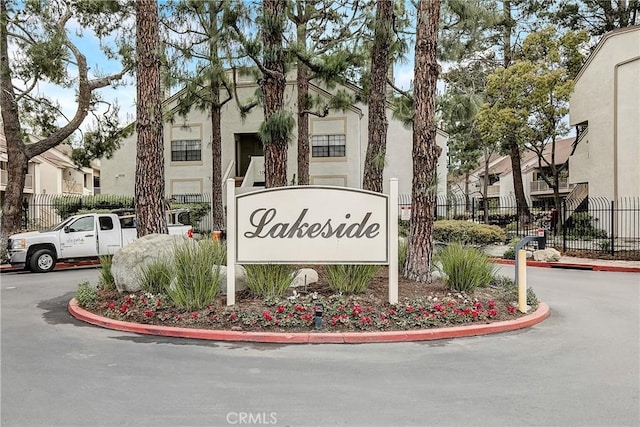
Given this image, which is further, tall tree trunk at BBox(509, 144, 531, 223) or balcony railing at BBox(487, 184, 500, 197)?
balcony railing at BBox(487, 184, 500, 197)

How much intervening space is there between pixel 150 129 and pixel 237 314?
5082 mm

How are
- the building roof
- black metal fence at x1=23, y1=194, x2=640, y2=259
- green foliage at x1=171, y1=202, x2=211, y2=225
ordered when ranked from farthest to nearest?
1. green foliage at x1=171, y1=202, x2=211, y2=225
2. the building roof
3. black metal fence at x1=23, y1=194, x2=640, y2=259

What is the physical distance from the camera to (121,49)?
62.8 feet

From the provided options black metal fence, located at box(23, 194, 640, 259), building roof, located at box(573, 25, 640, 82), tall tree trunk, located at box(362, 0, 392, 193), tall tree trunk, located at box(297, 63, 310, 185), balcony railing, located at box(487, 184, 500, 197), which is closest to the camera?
tall tree trunk, located at box(362, 0, 392, 193)

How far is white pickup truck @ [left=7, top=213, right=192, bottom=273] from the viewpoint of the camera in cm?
1526

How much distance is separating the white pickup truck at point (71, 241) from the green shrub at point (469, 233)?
10.7 m

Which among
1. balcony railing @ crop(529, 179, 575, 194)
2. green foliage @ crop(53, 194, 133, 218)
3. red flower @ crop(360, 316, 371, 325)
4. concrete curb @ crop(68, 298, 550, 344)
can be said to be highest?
balcony railing @ crop(529, 179, 575, 194)

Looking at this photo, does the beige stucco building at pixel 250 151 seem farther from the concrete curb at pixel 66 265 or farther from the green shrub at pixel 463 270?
the green shrub at pixel 463 270

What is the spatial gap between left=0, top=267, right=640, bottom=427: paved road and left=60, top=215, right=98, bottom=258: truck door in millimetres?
8434

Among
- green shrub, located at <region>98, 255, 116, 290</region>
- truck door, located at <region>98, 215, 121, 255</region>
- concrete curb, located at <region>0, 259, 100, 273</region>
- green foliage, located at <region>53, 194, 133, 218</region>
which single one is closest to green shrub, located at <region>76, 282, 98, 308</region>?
green shrub, located at <region>98, 255, 116, 290</region>

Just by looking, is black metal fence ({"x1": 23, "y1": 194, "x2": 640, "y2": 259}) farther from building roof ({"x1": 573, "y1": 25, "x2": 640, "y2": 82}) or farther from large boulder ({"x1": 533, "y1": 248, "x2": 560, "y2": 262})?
building roof ({"x1": 573, "y1": 25, "x2": 640, "y2": 82})

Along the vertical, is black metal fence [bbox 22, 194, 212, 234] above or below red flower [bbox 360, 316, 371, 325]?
above

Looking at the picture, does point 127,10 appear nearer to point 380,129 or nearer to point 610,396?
point 380,129

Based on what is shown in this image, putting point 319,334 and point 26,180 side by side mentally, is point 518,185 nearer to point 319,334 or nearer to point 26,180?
point 319,334
